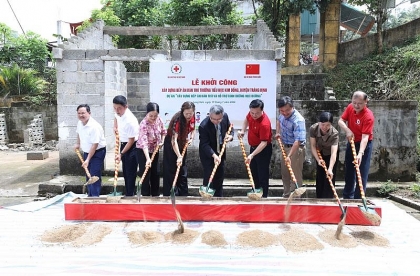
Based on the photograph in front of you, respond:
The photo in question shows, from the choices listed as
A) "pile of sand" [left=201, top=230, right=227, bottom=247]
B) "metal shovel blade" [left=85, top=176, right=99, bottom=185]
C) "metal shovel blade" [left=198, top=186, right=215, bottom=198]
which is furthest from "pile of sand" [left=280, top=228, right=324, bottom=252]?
"metal shovel blade" [left=85, top=176, right=99, bottom=185]

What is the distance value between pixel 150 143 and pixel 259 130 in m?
1.44

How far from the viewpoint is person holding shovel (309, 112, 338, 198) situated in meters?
4.50

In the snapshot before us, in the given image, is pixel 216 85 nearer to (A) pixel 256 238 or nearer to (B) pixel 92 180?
(B) pixel 92 180

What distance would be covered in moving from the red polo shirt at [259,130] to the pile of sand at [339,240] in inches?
55.7

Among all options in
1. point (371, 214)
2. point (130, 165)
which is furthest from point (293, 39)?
point (371, 214)

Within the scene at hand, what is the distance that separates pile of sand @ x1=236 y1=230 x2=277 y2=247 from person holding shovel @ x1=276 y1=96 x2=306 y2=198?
1.00m

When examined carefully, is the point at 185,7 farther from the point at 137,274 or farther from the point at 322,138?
the point at 137,274

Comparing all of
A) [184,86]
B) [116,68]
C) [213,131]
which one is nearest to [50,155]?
[116,68]

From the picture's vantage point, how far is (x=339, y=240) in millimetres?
3588

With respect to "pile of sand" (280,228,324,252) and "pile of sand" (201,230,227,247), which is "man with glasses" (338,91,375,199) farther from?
"pile of sand" (201,230,227,247)

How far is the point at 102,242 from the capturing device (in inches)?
140

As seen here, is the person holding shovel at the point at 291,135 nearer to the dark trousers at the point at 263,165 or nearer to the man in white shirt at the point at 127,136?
the dark trousers at the point at 263,165

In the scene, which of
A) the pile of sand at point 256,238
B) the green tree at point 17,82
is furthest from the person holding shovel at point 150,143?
the green tree at point 17,82

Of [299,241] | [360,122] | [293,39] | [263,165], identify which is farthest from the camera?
[293,39]
